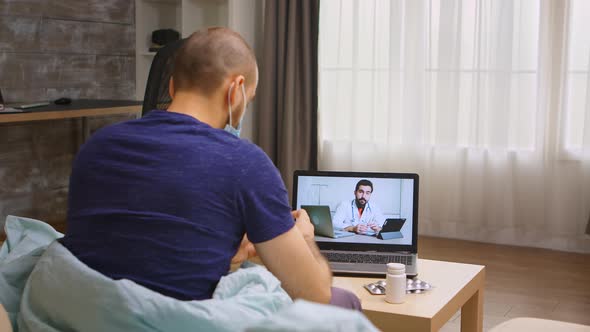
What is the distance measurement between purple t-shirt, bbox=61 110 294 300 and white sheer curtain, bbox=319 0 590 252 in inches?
119

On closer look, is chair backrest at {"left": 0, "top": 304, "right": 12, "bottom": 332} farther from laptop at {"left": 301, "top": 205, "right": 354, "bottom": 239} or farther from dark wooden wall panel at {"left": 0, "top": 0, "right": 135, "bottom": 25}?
dark wooden wall panel at {"left": 0, "top": 0, "right": 135, "bottom": 25}

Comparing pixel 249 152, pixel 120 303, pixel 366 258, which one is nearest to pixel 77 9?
pixel 366 258

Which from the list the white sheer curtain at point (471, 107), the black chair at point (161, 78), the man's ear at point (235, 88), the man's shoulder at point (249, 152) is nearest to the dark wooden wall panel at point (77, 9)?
the white sheer curtain at point (471, 107)

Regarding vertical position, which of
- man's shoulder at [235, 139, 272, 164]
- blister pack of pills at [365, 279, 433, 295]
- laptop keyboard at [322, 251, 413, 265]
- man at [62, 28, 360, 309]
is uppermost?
man's shoulder at [235, 139, 272, 164]

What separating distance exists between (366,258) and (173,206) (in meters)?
1.13

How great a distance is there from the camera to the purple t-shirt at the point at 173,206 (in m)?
1.48

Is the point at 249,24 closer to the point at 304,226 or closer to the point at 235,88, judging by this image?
the point at 304,226

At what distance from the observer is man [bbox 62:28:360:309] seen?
148cm

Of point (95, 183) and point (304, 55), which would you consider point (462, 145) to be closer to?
point (304, 55)

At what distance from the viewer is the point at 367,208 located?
2572 millimetres

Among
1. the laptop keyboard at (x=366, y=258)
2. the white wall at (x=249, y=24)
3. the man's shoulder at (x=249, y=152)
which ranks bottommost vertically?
the laptop keyboard at (x=366, y=258)

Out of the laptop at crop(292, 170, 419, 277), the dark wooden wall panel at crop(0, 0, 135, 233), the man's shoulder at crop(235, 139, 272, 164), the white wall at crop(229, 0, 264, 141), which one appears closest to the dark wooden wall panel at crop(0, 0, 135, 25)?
the dark wooden wall panel at crop(0, 0, 135, 233)

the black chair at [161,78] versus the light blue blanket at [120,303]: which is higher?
the black chair at [161,78]

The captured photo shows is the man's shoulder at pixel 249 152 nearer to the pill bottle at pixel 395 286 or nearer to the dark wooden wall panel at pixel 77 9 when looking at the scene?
the pill bottle at pixel 395 286
